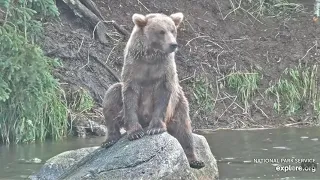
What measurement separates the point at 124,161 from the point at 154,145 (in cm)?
34

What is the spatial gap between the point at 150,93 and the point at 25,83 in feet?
13.6

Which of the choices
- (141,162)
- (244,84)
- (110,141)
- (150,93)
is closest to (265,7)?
(244,84)

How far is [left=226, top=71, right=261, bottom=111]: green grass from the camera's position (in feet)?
48.5

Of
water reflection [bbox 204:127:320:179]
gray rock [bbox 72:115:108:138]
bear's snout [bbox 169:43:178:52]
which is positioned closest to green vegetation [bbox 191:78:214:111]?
water reflection [bbox 204:127:320:179]

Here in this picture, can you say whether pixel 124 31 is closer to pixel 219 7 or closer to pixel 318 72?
pixel 219 7

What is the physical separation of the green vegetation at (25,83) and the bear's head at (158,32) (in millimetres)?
3485

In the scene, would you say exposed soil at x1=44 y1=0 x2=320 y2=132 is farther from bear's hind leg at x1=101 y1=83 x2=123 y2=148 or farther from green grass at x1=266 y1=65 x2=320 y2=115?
bear's hind leg at x1=101 y1=83 x2=123 y2=148

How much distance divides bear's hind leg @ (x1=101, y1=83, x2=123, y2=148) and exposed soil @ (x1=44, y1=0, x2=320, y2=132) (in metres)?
5.66

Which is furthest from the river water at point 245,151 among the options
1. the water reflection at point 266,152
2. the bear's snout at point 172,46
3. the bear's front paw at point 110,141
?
the bear's snout at point 172,46

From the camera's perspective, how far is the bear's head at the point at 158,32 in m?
8.07

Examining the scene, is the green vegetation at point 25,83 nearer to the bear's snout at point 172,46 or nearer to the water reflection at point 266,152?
Answer: the water reflection at point 266,152

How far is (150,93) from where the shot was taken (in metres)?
8.17

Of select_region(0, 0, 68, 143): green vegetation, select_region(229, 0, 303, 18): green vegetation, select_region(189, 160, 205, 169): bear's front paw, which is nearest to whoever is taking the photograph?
select_region(189, 160, 205, 169): bear's front paw

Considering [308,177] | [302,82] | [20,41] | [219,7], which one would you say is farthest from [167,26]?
[219,7]
